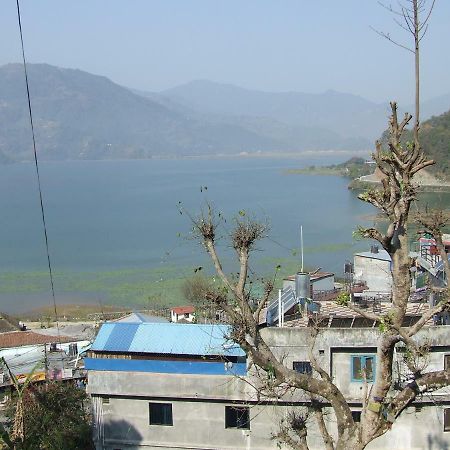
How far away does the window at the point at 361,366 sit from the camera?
6.95 metres

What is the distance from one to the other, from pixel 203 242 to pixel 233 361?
2.48 metres

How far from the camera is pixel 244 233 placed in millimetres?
4910

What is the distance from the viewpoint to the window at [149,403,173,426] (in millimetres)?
7180

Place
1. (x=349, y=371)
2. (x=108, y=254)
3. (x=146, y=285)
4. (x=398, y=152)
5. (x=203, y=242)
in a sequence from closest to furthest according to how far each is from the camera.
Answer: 1. (x=398, y=152)
2. (x=203, y=242)
3. (x=349, y=371)
4. (x=146, y=285)
5. (x=108, y=254)

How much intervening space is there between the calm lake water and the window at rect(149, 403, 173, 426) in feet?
25.0


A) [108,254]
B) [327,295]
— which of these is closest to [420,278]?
[327,295]

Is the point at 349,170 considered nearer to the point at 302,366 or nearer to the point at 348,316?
the point at 348,316

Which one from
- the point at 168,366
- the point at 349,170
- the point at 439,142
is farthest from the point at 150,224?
the point at 349,170

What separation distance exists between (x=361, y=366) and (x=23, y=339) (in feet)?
29.6

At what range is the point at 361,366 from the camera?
22.9 ft

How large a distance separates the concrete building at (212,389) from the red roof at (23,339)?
274 inches

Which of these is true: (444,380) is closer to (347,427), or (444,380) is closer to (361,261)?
(347,427)

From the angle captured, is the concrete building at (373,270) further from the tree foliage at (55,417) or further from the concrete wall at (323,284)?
the tree foliage at (55,417)

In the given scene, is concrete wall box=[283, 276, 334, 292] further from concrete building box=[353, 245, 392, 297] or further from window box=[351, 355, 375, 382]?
window box=[351, 355, 375, 382]
